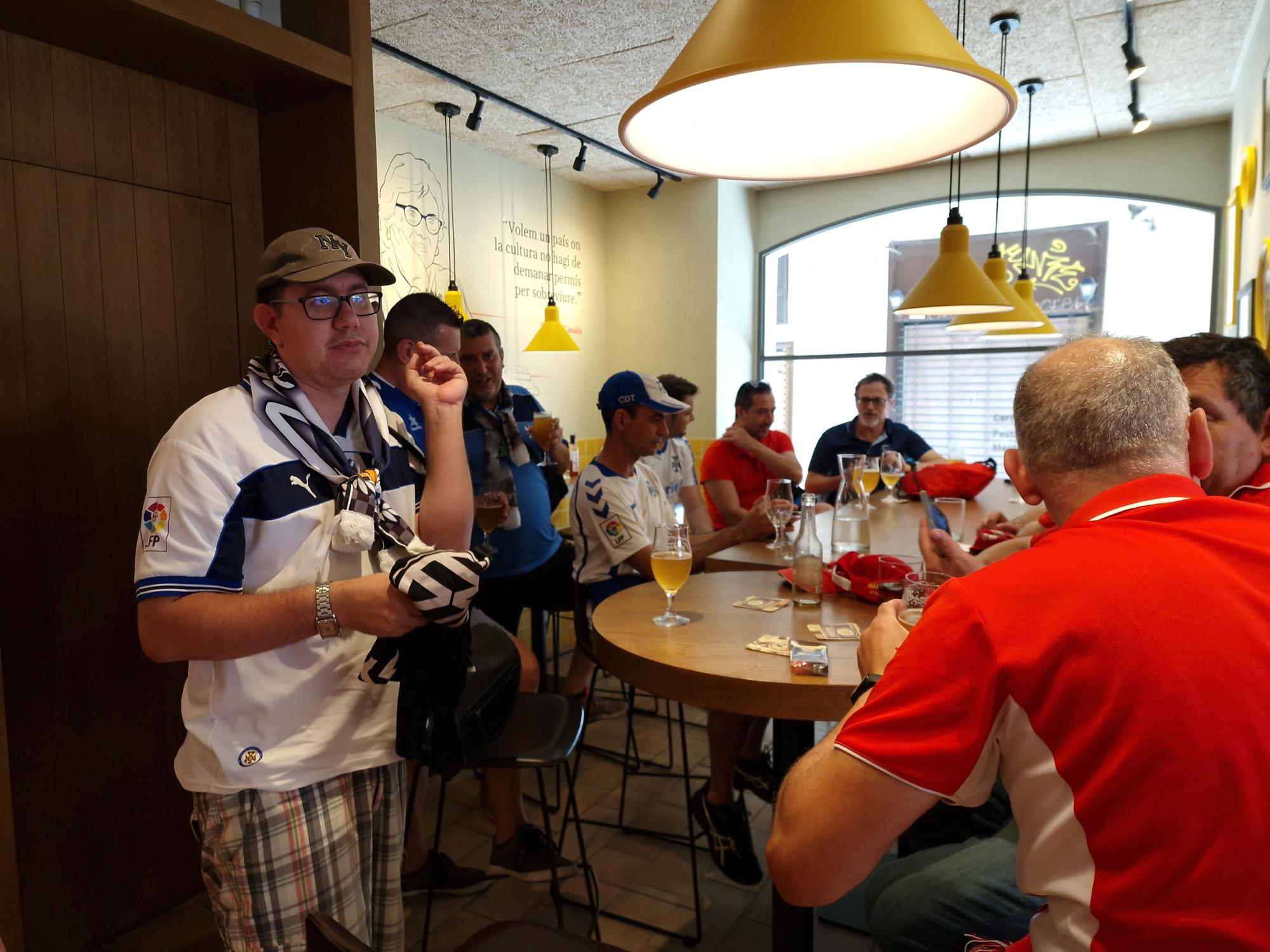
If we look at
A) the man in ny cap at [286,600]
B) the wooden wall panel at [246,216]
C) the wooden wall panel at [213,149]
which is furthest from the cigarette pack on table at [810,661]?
the wooden wall panel at [213,149]

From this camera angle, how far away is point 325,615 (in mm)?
1282

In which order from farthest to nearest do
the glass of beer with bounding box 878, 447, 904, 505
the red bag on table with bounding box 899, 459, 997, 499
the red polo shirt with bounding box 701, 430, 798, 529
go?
the red polo shirt with bounding box 701, 430, 798, 529 → the red bag on table with bounding box 899, 459, 997, 499 → the glass of beer with bounding box 878, 447, 904, 505

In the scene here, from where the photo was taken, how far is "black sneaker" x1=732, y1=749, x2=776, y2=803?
2689 millimetres

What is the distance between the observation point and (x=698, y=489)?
171 inches

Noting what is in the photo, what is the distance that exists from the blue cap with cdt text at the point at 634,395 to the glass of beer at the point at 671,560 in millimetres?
1072

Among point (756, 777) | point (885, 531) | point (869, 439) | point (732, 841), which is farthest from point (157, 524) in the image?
point (869, 439)

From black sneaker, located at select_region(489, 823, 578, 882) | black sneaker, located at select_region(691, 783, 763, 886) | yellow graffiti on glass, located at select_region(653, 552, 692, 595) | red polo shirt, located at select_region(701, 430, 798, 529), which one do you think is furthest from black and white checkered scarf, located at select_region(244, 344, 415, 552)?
red polo shirt, located at select_region(701, 430, 798, 529)

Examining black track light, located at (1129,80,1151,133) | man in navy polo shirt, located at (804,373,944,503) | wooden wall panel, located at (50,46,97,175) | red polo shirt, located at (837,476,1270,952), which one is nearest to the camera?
red polo shirt, located at (837,476,1270,952)

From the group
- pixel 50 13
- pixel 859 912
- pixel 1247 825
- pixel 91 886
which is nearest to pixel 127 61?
pixel 50 13

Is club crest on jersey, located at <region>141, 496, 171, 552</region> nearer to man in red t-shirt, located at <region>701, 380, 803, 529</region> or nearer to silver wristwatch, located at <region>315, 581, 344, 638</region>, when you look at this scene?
silver wristwatch, located at <region>315, 581, 344, 638</region>

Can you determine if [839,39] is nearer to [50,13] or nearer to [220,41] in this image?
[220,41]

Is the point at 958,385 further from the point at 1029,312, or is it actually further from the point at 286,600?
the point at 286,600

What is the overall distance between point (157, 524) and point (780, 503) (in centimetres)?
182

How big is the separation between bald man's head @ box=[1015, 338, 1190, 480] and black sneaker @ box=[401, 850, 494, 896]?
2.23 meters
